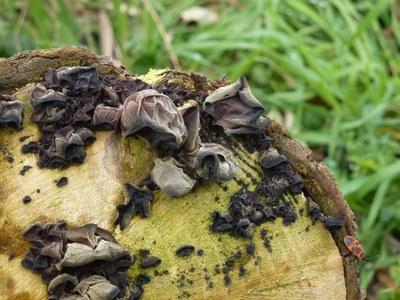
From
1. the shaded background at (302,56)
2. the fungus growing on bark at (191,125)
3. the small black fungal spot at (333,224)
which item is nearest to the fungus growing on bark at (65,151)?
the fungus growing on bark at (191,125)

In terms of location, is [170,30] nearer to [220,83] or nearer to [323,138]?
[323,138]

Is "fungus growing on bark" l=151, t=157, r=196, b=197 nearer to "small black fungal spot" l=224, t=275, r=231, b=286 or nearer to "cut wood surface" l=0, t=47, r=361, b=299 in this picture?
"cut wood surface" l=0, t=47, r=361, b=299

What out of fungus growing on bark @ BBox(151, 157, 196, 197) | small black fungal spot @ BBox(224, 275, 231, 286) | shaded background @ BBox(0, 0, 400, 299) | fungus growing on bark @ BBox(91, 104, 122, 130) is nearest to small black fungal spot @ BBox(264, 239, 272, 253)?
small black fungal spot @ BBox(224, 275, 231, 286)

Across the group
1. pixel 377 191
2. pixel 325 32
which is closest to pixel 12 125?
pixel 377 191

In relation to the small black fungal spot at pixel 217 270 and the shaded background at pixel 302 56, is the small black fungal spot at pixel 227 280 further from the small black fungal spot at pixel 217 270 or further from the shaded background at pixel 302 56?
the shaded background at pixel 302 56

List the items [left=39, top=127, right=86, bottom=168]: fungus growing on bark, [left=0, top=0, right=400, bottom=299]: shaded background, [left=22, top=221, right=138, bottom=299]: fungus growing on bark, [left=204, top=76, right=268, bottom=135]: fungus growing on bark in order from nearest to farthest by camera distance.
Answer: [left=22, top=221, right=138, bottom=299]: fungus growing on bark → [left=39, top=127, right=86, bottom=168]: fungus growing on bark → [left=204, top=76, right=268, bottom=135]: fungus growing on bark → [left=0, top=0, right=400, bottom=299]: shaded background

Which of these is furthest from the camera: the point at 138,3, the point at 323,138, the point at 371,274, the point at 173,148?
the point at 138,3
